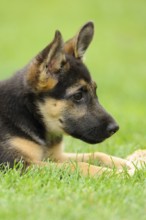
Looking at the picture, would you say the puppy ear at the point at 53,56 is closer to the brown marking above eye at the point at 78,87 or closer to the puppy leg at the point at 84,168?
the brown marking above eye at the point at 78,87

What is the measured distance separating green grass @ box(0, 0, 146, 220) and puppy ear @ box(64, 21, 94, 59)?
5.46 feet

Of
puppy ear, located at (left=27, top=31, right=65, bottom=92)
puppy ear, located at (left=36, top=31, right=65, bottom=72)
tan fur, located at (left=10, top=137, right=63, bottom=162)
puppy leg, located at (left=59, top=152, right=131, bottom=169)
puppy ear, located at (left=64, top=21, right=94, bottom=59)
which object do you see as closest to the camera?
tan fur, located at (left=10, top=137, right=63, bottom=162)

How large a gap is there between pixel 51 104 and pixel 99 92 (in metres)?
11.7

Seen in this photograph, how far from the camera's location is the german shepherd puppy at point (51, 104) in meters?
7.72

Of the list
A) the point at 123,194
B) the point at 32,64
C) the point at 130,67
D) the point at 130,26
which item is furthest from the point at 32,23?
the point at 123,194

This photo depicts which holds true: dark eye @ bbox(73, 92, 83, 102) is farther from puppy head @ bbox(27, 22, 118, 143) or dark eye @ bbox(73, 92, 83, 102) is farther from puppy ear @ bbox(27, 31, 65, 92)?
puppy ear @ bbox(27, 31, 65, 92)

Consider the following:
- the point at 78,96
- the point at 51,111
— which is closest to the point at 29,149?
the point at 51,111

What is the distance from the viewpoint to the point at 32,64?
7.95 m

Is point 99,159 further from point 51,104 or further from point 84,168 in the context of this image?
point 84,168

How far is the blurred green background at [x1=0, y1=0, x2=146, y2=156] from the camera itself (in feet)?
44.4

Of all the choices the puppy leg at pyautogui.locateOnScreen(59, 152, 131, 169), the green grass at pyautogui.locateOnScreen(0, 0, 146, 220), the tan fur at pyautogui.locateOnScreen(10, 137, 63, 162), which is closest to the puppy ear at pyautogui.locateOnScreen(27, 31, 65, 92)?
the tan fur at pyautogui.locateOnScreen(10, 137, 63, 162)

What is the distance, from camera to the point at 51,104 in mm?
7871

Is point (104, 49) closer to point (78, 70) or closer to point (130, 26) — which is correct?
point (130, 26)

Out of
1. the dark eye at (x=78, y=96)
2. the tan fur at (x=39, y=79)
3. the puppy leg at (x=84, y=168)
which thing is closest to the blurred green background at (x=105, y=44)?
the dark eye at (x=78, y=96)
